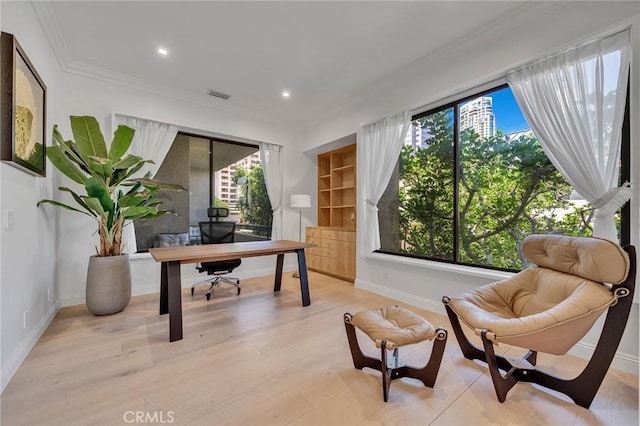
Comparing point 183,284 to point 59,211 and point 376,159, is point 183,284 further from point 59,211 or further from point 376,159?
point 376,159

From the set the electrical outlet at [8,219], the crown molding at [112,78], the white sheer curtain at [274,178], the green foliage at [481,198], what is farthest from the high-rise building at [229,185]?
the green foliage at [481,198]

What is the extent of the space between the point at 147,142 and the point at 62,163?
1318 millimetres

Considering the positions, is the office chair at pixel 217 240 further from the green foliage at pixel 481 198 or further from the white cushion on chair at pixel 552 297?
the white cushion on chair at pixel 552 297

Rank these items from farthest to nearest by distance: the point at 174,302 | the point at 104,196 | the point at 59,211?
1. the point at 59,211
2. the point at 104,196
3. the point at 174,302

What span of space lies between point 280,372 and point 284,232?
333 cm

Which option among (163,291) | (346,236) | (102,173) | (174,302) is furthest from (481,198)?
(102,173)

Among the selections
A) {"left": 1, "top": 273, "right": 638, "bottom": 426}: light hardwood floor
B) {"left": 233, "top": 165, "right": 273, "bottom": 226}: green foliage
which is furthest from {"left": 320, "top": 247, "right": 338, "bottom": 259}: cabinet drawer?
{"left": 1, "top": 273, "right": 638, "bottom": 426}: light hardwood floor

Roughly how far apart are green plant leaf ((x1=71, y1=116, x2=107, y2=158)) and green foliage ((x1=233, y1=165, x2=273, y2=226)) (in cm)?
215

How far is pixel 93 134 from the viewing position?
2.72 metres

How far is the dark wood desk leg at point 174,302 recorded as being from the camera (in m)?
2.37

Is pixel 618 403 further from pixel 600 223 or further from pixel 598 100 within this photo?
pixel 598 100

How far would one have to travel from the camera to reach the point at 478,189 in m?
Result: 2.92

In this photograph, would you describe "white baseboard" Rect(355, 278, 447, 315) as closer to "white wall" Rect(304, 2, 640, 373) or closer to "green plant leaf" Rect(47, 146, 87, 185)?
"white wall" Rect(304, 2, 640, 373)

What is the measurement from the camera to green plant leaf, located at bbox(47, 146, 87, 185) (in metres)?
2.46
